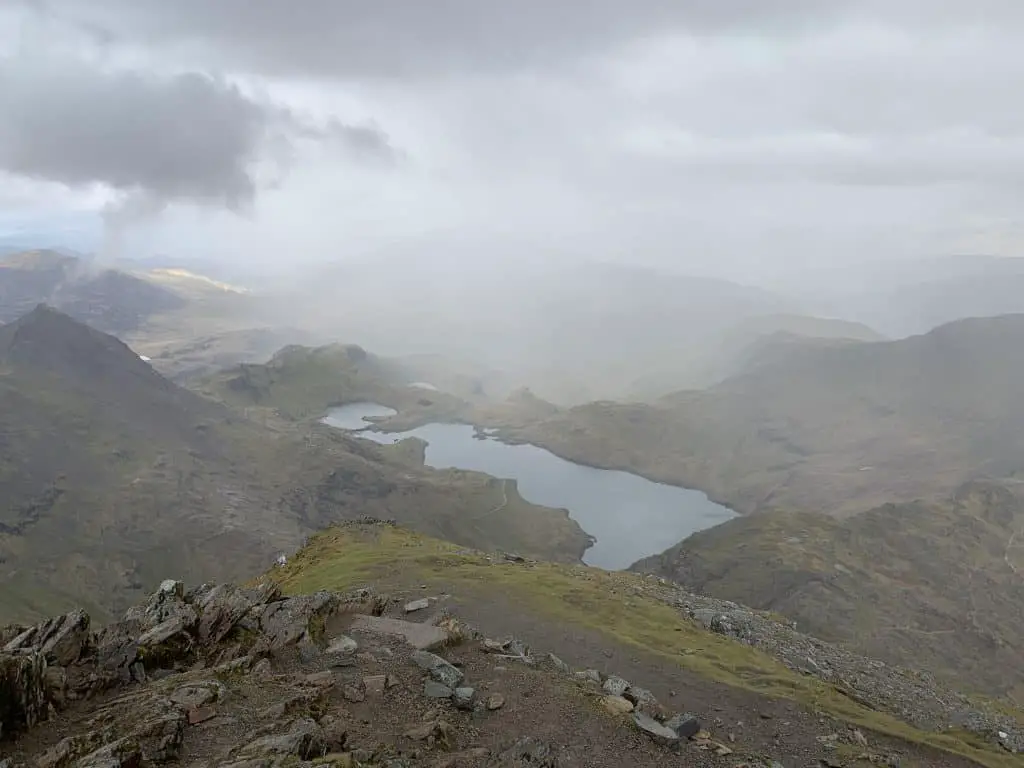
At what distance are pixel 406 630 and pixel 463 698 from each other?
26.3ft

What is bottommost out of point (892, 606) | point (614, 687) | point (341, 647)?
point (892, 606)

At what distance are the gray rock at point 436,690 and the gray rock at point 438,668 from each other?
24.3 inches

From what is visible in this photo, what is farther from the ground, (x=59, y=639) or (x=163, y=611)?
(x=59, y=639)

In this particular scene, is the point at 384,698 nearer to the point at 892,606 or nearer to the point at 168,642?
the point at 168,642

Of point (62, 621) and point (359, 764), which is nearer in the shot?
point (359, 764)

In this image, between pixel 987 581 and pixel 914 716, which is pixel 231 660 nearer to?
pixel 914 716

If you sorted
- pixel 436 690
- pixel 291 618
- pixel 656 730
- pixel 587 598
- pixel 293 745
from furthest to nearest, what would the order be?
1. pixel 587 598
2. pixel 291 618
3. pixel 656 730
4. pixel 436 690
5. pixel 293 745

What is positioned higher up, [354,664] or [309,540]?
[354,664]

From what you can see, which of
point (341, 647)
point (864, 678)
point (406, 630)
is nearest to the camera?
point (341, 647)

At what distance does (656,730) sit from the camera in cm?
2931

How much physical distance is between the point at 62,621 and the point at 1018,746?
173ft

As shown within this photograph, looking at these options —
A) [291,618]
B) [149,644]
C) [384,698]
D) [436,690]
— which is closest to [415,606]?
[291,618]

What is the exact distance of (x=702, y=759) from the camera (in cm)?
2841

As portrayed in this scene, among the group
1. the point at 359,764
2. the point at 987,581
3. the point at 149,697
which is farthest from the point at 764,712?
the point at 987,581
